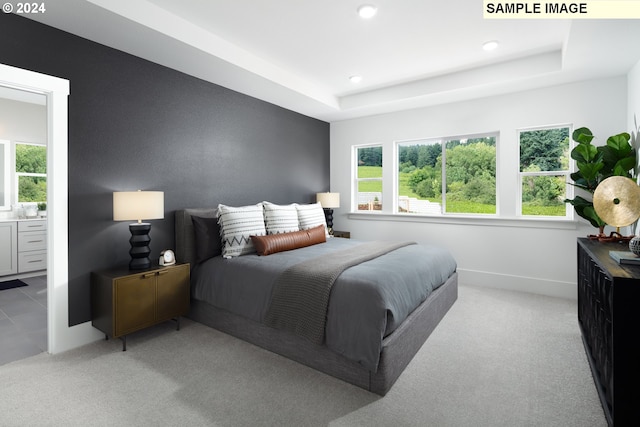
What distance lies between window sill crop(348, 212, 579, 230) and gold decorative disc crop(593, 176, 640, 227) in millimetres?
1781

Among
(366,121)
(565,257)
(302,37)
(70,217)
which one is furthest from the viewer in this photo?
(366,121)

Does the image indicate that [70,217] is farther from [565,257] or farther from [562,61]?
[565,257]

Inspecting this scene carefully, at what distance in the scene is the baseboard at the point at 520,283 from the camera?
397cm

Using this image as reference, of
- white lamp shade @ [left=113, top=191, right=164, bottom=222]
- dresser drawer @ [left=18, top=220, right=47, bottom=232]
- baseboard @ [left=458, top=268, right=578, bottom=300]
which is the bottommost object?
baseboard @ [left=458, top=268, right=578, bottom=300]

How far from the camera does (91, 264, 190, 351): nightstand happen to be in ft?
8.52

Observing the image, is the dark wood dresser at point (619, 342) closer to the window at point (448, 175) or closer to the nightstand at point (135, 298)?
the window at point (448, 175)

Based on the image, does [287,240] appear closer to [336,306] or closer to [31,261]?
[336,306]

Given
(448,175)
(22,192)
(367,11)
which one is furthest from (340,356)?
(22,192)

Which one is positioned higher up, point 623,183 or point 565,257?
point 623,183

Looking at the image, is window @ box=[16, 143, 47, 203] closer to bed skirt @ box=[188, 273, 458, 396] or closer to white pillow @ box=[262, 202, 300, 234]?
white pillow @ box=[262, 202, 300, 234]

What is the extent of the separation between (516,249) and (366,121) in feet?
9.68

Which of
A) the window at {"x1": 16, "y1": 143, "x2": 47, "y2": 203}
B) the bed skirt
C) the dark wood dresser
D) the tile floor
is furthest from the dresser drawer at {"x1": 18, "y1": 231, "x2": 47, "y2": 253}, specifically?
the dark wood dresser

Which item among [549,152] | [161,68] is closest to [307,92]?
[161,68]

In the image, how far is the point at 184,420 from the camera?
1820mm
